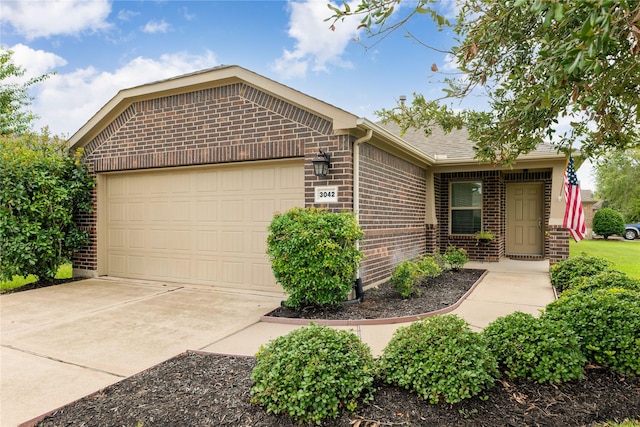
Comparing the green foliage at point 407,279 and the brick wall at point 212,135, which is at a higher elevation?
the brick wall at point 212,135

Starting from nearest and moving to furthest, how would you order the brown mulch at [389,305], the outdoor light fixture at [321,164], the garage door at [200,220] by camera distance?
the brown mulch at [389,305]
the outdoor light fixture at [321,164]
the garage door at [200,220]

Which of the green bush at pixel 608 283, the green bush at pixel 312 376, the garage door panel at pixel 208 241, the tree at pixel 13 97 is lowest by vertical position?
the green bush at pixel 312 376

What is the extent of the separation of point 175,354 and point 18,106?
1805cm

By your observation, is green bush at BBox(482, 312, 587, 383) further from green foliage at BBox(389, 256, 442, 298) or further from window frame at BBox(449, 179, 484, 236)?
window frame at BBox(449, 179, 484, 236)

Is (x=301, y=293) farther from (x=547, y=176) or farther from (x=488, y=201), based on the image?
(x=547, y=176)

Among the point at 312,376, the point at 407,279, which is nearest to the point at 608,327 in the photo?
→ the point at 312,376

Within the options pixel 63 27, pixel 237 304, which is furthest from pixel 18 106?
pixel 237 304

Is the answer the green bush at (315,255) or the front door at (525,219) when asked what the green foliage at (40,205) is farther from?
the front door at (525,219)

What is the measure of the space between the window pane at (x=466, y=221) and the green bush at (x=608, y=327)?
7.18 meters

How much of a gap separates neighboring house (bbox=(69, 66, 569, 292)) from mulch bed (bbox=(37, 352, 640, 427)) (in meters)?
3.36

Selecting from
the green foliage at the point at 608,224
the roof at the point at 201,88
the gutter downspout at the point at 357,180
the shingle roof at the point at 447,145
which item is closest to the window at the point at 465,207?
the shingle roof at the point at 447,145

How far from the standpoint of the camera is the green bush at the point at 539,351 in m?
2.74

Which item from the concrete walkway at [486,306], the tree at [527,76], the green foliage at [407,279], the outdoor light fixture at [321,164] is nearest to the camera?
the tree at [527,76]

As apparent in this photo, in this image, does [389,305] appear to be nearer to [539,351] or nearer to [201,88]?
[539,351]
